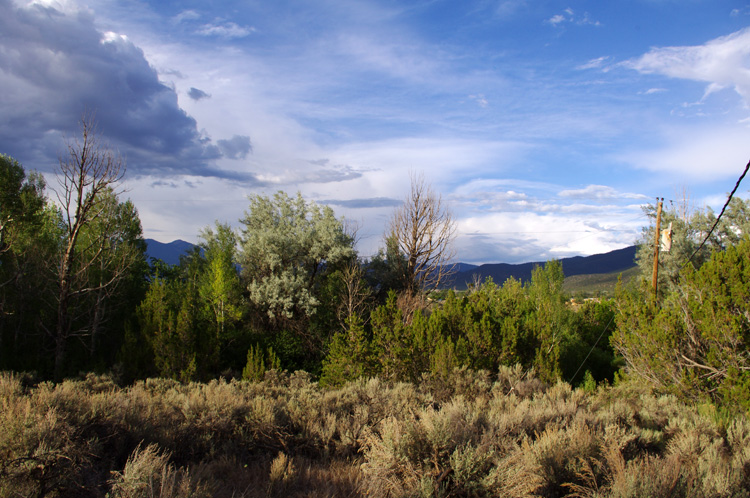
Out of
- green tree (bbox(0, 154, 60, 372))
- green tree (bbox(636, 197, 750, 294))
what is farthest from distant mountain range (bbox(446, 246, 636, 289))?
green tree (bbox(0, 154, 60, 372))

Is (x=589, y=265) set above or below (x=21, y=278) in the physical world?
above

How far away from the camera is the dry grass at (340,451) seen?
345 centimetres

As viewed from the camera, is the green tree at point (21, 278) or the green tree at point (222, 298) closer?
the green tree at point (21, 278)

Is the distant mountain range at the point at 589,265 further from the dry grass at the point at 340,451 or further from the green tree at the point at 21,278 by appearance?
the dry grass at the point at 340,451

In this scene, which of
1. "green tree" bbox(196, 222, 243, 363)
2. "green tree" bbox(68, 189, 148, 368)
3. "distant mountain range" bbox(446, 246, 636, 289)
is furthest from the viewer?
"distant mountain range" bbox(446, 246, 636, 289)

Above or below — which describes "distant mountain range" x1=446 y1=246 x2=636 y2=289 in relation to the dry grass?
Answer: above

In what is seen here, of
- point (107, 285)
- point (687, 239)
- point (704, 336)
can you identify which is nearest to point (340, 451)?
point (704, 336)

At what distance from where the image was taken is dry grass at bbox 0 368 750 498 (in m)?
3.45

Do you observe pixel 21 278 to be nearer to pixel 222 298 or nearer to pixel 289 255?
→ pixel 222 298

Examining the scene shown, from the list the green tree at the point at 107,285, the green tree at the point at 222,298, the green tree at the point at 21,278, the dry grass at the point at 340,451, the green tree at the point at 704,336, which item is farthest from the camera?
the green tree at the point at 222,298

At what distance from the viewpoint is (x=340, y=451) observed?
5582 millimetres

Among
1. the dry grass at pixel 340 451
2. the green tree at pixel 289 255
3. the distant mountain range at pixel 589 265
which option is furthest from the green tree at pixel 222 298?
the distant mountain range at pixel 589 265

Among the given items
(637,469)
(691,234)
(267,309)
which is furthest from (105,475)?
(691,234)

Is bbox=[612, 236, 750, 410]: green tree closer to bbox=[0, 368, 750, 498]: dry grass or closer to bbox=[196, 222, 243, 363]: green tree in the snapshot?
bbox=[0, 368, 750, 498]: dry grass
